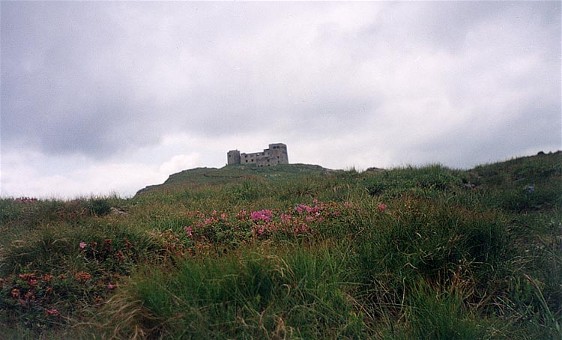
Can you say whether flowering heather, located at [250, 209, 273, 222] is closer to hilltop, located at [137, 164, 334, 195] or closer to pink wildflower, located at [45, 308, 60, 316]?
pink wildflower, located at [45, 308, 60, 316]

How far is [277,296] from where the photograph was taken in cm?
327

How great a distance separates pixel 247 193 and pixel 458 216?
679cm

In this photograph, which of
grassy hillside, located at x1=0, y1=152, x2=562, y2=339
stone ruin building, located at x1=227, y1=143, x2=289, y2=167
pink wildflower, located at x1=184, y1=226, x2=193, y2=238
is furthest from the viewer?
stone ruin building, located at x1=227, y1=143, x2=289, y2=167

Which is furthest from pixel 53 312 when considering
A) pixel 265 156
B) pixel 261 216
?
pixel 265 156

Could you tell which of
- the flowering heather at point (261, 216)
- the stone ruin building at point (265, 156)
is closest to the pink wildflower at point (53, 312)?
the flowering heather at point (261, 216)

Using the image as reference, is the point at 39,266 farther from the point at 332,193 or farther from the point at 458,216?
the point at 332,193

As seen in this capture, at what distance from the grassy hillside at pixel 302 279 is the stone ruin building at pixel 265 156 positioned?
65.9 meters

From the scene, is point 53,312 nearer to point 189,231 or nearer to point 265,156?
point 189,231

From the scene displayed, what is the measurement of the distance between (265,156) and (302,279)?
7034cm

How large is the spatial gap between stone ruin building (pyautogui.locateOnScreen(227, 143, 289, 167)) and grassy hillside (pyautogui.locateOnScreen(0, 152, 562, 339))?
65858 mm

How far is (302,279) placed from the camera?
335cm

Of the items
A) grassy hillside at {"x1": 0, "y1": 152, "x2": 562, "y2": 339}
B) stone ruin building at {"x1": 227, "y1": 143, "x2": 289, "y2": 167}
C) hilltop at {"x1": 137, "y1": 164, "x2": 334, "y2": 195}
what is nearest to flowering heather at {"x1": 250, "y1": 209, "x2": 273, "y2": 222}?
grassy hillside at {"x1": 0, "y1": 152, "x2": 562, "y2": 339}

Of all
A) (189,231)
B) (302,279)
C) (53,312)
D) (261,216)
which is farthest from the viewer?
(261,216)

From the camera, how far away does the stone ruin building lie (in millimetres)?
72375
